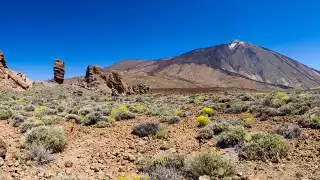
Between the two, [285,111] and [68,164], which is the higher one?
[285,111]

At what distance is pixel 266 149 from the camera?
207 inches

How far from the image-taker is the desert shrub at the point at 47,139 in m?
6.12

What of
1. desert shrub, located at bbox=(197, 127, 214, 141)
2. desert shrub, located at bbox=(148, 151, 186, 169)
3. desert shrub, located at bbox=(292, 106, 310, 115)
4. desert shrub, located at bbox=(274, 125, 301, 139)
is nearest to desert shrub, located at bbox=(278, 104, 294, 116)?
desert shrub, located at bbox=(292, 106, 310, 115)

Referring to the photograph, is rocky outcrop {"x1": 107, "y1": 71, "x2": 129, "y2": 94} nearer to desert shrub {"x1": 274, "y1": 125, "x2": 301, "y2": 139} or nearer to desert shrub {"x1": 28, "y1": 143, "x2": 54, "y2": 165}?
desert shrub {"x1": 274, "y1": 125, "x2": 301, "y2": 139}

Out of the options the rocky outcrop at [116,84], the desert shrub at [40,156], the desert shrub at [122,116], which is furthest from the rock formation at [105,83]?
the desert shrub at [40,156]

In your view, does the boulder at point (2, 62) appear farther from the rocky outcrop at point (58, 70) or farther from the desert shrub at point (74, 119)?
the desert shrub at point (74, 119)

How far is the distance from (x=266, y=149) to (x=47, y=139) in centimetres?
531

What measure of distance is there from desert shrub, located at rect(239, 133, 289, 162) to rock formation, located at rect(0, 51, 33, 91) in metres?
34.2

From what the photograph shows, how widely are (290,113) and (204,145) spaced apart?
17.7 feet

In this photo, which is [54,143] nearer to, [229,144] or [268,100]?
[229,144]

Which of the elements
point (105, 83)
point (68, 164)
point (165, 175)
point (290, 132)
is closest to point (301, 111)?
point (290, 132)

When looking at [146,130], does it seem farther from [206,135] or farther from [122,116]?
[122,116]

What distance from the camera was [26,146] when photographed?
19.7 ft

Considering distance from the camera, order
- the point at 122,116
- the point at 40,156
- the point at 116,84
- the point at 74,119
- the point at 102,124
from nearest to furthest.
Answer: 1. the point at 40,156
2. the point at 102,124
3. the point at 74,119
4. the point at 122,116
5. the point at 116,84
